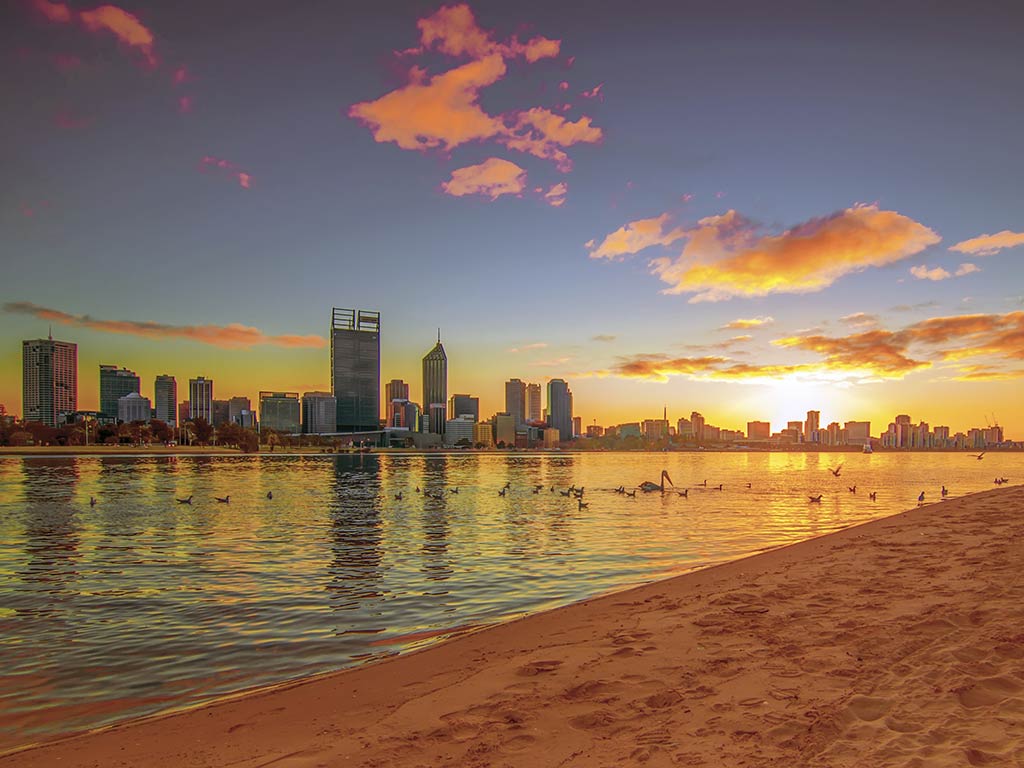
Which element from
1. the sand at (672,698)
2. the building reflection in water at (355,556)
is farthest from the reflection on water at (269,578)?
the sand at (672,698)

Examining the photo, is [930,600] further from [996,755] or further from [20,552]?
[20,552]

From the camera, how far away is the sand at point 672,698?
5941 mm

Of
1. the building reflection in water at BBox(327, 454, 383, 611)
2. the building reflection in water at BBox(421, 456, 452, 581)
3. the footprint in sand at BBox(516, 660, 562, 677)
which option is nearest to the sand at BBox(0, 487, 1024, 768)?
the footprint in sand at BBox(516, 660, 562, 677)

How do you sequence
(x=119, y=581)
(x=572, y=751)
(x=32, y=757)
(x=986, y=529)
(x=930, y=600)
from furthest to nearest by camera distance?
(x=986, y=529) < (x=119, y=581) < (x=930, y=600) < (x=32, y=757) < (x=572, y=751)

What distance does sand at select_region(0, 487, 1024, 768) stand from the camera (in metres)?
5.94

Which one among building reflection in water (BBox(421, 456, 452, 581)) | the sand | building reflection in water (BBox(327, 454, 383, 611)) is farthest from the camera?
building reflection in water (BBox(421, 456, 452, 581))

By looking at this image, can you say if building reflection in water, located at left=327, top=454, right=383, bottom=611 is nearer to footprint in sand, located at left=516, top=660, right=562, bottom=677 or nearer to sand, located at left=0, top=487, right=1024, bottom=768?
sand, located at left=0, top=487, right=1024, bottom=768

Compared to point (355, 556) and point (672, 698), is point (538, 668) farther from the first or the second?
point (355, 556)

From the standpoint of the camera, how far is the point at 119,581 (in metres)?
17.7

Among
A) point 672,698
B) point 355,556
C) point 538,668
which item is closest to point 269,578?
point 355,556

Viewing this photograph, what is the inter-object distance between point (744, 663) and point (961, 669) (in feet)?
8.29

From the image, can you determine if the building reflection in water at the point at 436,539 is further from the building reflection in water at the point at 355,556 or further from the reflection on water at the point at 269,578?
the building reflection in water at the point at 355,556

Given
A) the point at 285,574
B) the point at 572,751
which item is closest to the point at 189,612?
the point at 285,574

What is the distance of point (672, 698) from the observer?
23.9 ft
